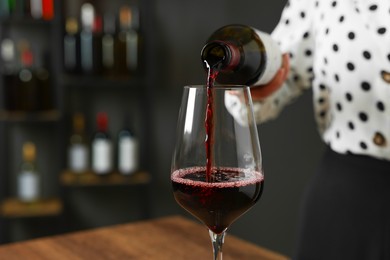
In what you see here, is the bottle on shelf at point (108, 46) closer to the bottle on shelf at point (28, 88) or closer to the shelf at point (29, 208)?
the bottle on shelf at point (28, 88)

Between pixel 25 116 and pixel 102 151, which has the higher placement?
pixel 25 116

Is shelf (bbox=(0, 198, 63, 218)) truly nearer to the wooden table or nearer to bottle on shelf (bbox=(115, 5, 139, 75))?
bottle on shelf (bbox=(115, 5, 139, 75))

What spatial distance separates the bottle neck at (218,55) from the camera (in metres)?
0.78

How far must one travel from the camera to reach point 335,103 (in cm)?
111

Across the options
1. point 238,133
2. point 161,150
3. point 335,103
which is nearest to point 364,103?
point 335,103

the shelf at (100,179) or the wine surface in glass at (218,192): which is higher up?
the wine surface in glass at (218,192)

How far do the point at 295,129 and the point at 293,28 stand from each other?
124 cm

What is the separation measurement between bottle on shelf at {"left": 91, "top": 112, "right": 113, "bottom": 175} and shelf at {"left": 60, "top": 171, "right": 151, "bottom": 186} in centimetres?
4

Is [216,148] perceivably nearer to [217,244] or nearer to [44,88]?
[217,244]

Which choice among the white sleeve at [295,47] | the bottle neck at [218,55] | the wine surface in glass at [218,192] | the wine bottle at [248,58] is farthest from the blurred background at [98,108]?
the wine surface in glass at [218,192]

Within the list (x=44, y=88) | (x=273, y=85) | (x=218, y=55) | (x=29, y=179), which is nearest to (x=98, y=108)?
(x=44, y=88)

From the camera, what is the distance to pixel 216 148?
686 mm

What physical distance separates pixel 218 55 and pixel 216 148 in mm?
173

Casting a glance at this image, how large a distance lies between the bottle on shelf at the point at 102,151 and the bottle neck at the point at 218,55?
231 centimetres
